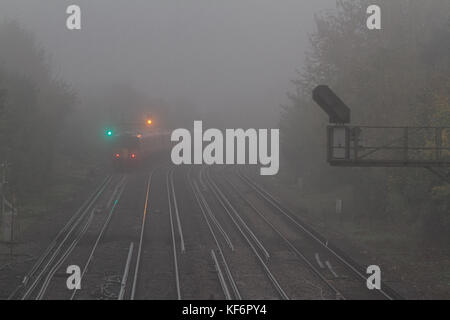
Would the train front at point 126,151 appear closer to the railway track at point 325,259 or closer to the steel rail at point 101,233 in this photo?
the steel rail at point 101,233

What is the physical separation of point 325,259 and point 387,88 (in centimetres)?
1052

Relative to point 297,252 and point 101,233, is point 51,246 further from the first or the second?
point 297,252

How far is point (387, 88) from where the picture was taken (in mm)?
24953

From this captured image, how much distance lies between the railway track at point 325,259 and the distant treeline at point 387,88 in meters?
3.92

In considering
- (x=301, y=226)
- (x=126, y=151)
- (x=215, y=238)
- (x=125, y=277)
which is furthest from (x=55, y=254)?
(x=126, y=151)

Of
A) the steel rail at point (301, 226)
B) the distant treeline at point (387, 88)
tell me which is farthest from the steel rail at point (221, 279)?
the distant treeline at point (387, 88)

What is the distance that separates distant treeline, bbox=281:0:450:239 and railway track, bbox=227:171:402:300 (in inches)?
154

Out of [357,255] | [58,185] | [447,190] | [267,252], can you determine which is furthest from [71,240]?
[58,185]

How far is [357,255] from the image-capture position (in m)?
18.6

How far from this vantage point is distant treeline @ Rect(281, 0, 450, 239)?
20.8 metres

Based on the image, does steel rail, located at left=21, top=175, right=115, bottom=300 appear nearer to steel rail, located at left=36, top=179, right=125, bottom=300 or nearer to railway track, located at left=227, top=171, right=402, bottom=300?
steel rail, located at left=36, top=179, right=125, bottom=300

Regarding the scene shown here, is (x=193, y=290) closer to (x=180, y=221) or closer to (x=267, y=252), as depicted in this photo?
(x=267, y=252)

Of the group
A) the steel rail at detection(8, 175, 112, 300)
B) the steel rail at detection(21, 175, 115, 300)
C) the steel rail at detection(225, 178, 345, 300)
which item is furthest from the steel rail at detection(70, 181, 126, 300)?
the steel rail at detection(225, 178, 345, 300)

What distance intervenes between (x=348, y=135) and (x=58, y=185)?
25607 millimetres
